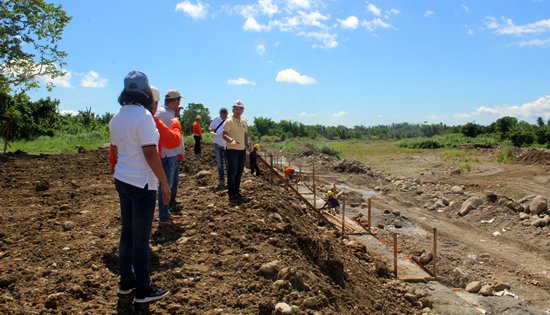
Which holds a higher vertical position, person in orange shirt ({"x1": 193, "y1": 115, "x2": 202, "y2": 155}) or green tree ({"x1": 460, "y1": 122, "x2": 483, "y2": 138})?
green tree ({"x1": 460, "y1": 122, "x2": 483, "y2": 138})

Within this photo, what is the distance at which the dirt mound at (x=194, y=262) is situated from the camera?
341 centimetres

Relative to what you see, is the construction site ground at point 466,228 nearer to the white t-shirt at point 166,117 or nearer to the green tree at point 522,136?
the white t-shirt at point 166,117

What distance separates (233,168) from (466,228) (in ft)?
26.3

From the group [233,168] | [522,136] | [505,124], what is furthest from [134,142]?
[505,124]

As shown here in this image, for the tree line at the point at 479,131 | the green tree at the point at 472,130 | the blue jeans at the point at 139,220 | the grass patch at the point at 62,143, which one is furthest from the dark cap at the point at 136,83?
the green tree at the point at 472,130

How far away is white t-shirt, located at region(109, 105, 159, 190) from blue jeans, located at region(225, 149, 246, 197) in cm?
328

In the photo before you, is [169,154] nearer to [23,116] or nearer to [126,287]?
[126,287]

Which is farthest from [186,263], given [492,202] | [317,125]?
[317,125]

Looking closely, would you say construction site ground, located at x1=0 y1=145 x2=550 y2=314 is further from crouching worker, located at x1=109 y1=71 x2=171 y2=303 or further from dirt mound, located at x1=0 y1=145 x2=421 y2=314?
crouching worker, located at x1=109 y1=71 x2=171 y2=303

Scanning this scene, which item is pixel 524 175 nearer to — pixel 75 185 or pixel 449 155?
pixel 449 155

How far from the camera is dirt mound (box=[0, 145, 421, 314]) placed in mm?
3412

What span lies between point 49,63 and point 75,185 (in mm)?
10631

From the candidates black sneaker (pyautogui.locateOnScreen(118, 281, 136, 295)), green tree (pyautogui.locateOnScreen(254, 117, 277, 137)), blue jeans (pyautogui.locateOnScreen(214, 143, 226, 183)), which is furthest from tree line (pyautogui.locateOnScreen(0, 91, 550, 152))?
black sneaker (pyautogui.locateOnScreen(118, 281, 136, 295))

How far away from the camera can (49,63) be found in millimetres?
16797
